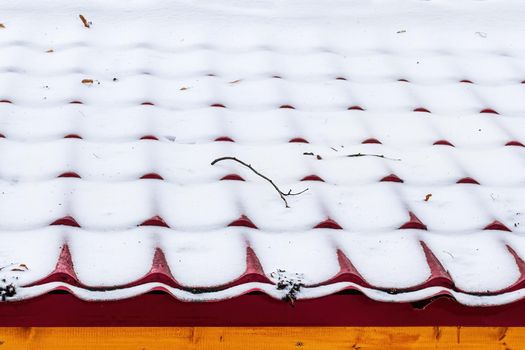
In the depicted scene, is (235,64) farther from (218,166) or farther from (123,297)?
(123,297)

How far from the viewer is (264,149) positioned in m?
3.09

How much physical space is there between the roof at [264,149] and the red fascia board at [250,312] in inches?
2.1

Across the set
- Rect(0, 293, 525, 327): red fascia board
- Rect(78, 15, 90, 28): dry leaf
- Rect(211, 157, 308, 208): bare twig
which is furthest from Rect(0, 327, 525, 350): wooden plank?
Rect(78, 15, 90, 28): dry leaf

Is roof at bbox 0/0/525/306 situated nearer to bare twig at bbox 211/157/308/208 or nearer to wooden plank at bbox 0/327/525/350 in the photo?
bare twig at bbox 211/157/308/208

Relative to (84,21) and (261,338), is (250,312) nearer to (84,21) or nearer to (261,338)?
(261,338)

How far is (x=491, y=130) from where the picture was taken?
3.35 m

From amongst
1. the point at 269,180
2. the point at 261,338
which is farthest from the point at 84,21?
the point at 261,338

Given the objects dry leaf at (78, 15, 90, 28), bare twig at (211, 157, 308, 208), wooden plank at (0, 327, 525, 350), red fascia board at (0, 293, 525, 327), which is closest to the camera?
red fascia board at (0, 293, 525, 327)

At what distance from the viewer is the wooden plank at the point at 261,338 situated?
2387 millimetres

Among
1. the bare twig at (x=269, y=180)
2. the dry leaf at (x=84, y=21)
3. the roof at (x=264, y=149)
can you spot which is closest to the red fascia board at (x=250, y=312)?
the roof at (x=264, y=149)

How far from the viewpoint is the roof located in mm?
2334

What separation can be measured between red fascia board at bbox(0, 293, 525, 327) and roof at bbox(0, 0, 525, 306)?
0.05 m

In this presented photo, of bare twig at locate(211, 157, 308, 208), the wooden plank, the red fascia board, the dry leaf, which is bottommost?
the wooden plank

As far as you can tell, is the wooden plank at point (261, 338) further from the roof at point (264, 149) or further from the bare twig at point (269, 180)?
the bare twig at point (269, 180)
